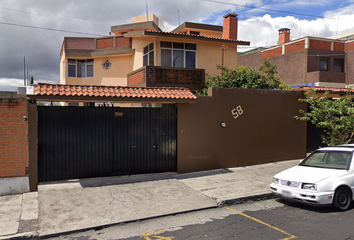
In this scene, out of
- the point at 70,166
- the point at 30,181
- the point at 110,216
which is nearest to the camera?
the point at 110,216

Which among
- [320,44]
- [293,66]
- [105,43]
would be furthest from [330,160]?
[320,44]

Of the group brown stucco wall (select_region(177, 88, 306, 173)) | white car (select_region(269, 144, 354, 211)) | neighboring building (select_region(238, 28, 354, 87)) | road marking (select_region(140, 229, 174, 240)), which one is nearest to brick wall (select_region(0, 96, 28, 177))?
road marking (select_region(140, 229, 174, 240))

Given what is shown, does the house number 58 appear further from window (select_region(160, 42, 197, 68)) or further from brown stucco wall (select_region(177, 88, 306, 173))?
window (select_region(160, 42, 197, 68))

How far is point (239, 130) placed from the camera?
432 inches

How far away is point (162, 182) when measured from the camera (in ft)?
29.2

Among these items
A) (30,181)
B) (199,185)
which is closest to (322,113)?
(199,185)

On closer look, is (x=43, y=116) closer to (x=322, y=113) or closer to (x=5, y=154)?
(x=5, y=154)

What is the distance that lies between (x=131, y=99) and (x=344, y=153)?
6069mm

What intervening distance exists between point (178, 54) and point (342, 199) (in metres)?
10.4

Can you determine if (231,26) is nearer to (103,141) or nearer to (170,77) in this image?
(170,77)

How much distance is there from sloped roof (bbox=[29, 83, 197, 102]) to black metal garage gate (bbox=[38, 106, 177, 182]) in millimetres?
595

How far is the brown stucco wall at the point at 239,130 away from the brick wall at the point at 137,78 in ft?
14.7

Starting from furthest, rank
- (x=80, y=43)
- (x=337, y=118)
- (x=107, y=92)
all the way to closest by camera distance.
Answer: (x=80, y=43) → (x=337, y=118) → (x=107, y=92)

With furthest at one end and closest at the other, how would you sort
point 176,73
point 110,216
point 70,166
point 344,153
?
point 176,73, point 70,166, point 344,153, point 110,216
